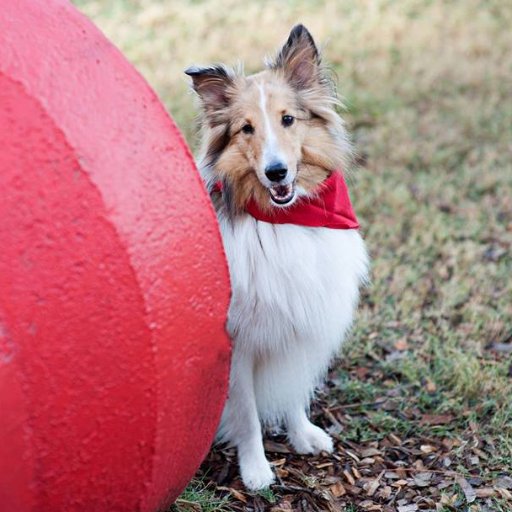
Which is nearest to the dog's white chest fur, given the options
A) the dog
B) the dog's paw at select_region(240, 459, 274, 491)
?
the dog

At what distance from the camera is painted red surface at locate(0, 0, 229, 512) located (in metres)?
2.28

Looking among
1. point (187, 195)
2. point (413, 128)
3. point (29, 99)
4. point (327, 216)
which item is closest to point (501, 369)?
point (327, 216)

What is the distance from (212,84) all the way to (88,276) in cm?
150

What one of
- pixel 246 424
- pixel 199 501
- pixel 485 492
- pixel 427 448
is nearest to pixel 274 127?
pixel 246 424

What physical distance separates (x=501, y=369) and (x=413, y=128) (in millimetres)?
4157

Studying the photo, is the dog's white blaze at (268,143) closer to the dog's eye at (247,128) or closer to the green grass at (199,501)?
the dog's eye at (247,128)

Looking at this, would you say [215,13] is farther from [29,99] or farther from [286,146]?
[29,99]

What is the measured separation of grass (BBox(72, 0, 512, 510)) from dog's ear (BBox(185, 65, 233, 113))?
0.90 meters

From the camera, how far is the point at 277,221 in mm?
3443

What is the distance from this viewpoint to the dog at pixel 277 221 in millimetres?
3387

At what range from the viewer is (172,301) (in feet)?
8.03

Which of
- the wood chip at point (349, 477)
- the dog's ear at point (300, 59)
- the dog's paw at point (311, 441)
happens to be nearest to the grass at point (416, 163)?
the dog's paw at point (311, 441)

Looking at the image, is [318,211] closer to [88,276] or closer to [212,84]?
[212,84]

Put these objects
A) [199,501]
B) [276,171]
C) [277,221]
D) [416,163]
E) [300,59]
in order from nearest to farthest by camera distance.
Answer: [199,501] < [276,171] < [277,221] < [300,59] < [416,163]
